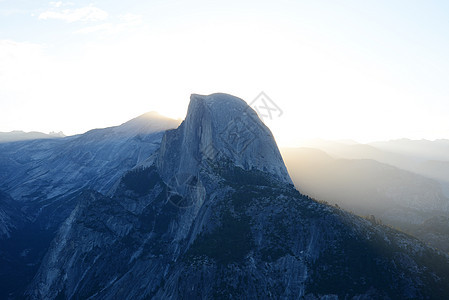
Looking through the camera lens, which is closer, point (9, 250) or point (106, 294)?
point (106, 294)

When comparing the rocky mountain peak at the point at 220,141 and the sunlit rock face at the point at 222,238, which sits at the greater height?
the rocky mountain peak at the point at 220,141

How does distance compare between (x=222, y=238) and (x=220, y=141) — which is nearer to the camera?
(x=222, y=238)

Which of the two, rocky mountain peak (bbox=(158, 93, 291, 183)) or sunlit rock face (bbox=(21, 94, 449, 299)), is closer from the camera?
sunlit rock face (bbox=(21, 94, 449, 299))

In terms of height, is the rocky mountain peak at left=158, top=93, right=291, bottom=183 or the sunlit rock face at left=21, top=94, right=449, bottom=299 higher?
the rocky mountain peak at left=158, top=93, right=291, bottom=183

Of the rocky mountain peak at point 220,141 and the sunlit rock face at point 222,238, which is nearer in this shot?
the sunlit rock face at point 222,238

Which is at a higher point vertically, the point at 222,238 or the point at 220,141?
the point at 220,141

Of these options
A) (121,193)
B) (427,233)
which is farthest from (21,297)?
(427,233)

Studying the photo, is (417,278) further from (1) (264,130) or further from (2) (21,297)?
(2) (21,297)

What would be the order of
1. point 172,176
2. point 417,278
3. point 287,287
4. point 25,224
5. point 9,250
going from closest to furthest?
point 417,278
point 287,287
point 172,176
point 9,250
point 25,224
